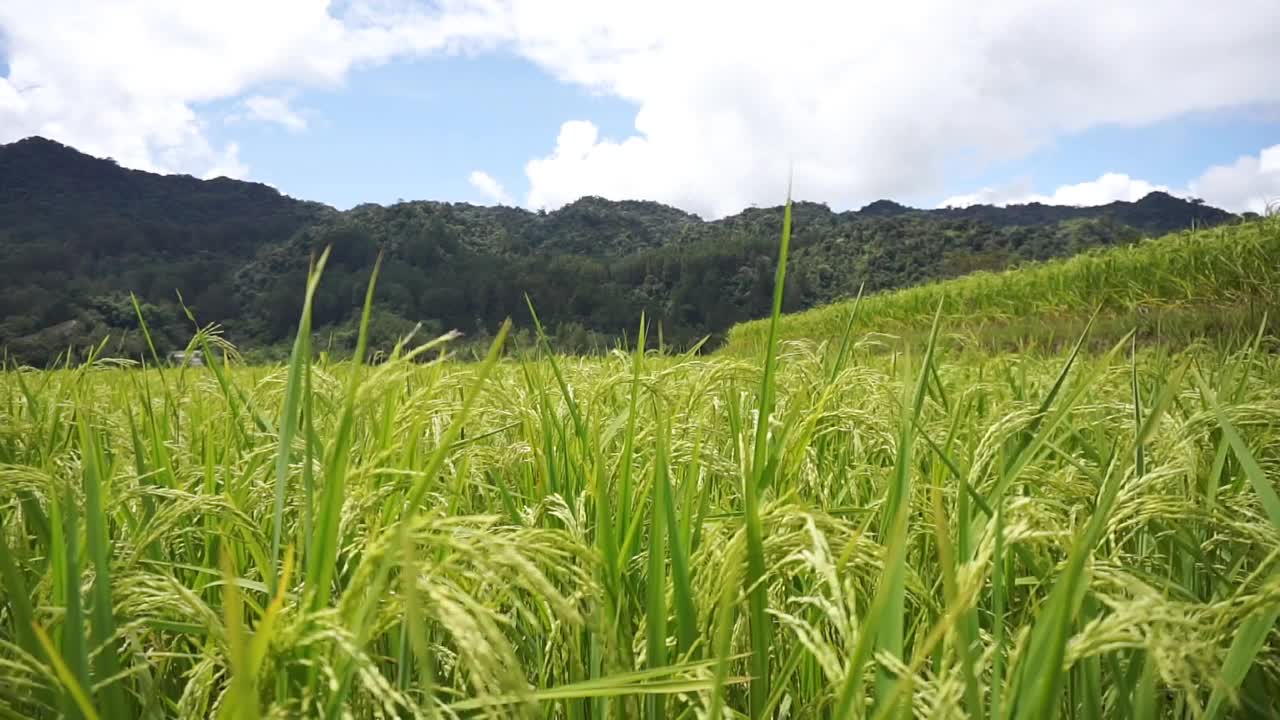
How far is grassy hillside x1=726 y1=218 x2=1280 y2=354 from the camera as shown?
6.07 metres

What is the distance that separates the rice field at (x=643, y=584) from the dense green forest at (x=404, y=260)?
3095cm

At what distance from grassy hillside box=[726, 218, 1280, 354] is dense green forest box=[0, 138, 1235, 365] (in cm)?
2382

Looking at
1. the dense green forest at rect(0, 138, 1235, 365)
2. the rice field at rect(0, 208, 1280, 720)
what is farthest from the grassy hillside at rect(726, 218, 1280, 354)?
the dense green forest at rect(0, 138, 1235, 365)

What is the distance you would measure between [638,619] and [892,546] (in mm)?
482

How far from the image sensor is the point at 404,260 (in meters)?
56.8

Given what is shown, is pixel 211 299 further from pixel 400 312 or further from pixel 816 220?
pixel 816 220

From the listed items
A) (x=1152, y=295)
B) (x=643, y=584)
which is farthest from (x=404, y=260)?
(x=643, y=584)

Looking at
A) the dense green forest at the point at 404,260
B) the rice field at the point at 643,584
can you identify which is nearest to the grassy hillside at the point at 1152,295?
the rice field at the point at 643,584

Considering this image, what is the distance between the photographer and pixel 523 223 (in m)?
74.8

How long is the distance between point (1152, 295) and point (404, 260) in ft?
184

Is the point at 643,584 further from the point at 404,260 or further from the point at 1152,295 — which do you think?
the point at 404,260

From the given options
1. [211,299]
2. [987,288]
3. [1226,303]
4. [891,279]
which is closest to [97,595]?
[1226,303]

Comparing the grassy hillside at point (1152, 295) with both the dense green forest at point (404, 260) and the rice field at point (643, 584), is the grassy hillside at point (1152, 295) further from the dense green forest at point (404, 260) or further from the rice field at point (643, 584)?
the dense green forest at point (404, 260)

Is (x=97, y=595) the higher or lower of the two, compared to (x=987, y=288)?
A: lower
